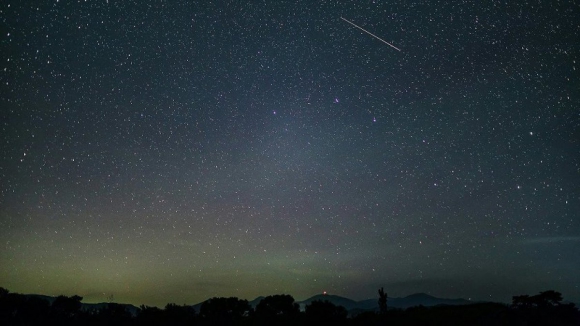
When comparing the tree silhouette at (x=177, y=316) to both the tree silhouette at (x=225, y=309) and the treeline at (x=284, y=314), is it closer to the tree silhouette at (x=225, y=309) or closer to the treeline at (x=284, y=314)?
the treeline at (x=284, y=314)

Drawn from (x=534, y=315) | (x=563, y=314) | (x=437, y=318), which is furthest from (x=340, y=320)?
(x=563, y=314)

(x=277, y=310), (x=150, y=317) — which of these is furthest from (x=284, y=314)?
(x=150, y=317)

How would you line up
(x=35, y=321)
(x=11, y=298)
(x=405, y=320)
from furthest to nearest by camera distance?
(x=11, y=298), (x=35, y=321), (x=405, y=320)

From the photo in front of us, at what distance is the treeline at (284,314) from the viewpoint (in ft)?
83.3

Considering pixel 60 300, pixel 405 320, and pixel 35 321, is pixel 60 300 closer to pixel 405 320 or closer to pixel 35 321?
pixel 35 321

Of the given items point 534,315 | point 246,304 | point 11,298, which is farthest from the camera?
point 246,304

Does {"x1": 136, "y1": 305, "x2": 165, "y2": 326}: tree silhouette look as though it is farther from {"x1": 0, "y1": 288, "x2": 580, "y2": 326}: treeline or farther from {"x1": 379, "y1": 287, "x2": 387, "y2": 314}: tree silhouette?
{"x1": 379, "y1": 287, "x2": 387, "y2": 314}: tree silhouette

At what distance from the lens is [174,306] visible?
35438 millimetres

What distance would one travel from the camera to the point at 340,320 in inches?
1104

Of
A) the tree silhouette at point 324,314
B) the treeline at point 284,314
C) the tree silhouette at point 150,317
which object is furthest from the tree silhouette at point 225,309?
the tree silhouette at point 324,314

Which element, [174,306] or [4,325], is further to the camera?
[174,306]

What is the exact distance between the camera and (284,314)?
3112 cm

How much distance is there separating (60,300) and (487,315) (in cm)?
3440

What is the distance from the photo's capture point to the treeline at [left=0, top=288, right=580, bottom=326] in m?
25.4
